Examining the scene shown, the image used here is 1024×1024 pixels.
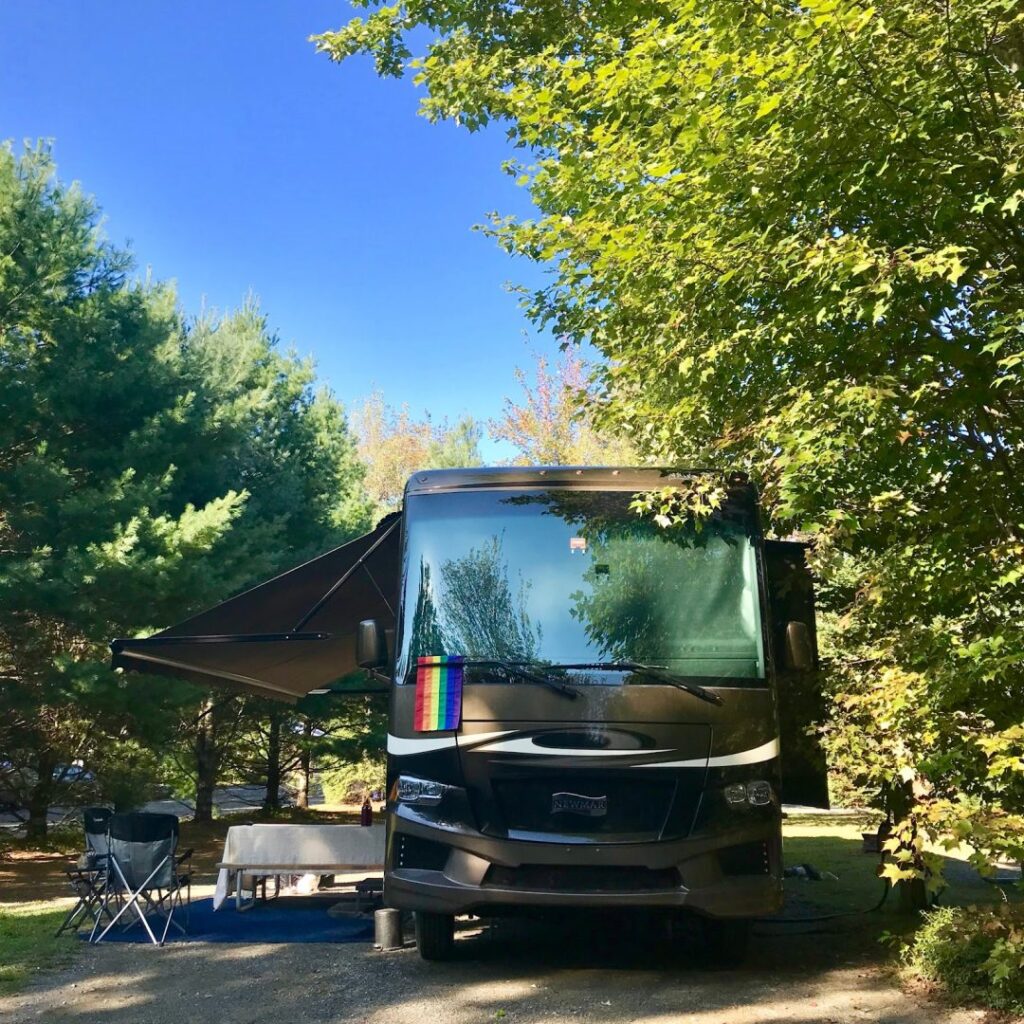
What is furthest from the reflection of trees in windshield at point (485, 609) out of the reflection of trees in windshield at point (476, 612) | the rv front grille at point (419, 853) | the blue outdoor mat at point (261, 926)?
the blue outdoor mat at point (261, 926)

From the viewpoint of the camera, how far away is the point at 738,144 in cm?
488

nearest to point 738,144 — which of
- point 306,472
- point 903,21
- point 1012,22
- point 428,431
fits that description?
point 903,21

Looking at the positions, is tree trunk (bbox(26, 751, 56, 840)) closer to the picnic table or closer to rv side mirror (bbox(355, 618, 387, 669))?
the picnic table

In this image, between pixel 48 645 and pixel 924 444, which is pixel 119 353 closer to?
pixel 48 645

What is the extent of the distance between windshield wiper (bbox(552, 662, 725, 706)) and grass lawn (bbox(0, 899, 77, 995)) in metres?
3.83

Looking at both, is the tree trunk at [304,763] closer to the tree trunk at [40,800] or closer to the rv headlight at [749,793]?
the tree trunk at [40,800]

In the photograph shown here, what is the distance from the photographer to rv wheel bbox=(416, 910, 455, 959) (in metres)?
5.80

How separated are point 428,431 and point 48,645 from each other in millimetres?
30816

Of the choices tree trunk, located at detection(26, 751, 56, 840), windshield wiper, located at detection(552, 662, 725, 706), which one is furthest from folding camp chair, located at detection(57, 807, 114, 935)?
tree trunk, located at detection(26, 751, 56, 840)

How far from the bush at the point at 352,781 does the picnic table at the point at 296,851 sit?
12367 millimetres

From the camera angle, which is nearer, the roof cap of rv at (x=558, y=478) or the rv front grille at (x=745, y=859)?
the rv front grille at (x=745, y=859)

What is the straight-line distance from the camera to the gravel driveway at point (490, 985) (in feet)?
15.8

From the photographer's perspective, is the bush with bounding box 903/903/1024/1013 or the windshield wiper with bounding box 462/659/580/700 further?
the windshield wiper with bounding box 462/659/580/700

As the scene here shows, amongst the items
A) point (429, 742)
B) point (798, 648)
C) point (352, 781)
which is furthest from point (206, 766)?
point (798, 648)
